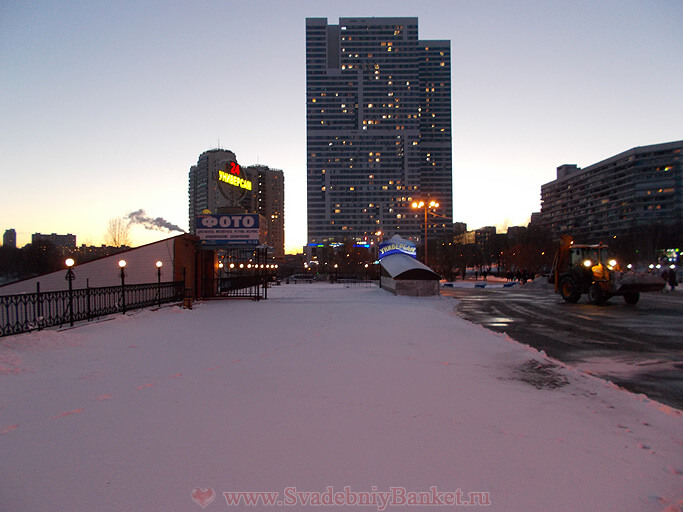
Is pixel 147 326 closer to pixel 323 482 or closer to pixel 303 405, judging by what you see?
pixel 303 405

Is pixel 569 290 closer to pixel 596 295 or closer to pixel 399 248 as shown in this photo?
pixel 596 295

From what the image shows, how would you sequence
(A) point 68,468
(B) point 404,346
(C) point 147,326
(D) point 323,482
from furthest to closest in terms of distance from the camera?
(C) point 147,326
(B) point 404,346
(A) point 68,468
(D) point 323,482

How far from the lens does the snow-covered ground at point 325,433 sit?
3.12 meters

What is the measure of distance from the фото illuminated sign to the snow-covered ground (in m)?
18.3

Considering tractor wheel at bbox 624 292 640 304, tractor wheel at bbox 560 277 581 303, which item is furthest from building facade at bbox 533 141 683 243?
tractor wheel at bbox 624 292 640 304

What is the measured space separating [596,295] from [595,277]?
1.16 m

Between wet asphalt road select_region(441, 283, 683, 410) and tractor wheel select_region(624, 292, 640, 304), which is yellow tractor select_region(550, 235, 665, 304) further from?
wet asphalt road select_region(441, 283, 683, 410)

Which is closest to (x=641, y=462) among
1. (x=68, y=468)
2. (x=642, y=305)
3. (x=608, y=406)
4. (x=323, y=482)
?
(x=608, y=406)

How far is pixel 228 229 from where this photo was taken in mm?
21344

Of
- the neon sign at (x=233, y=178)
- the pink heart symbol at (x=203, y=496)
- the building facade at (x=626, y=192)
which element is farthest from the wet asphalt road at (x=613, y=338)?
the building facade at (x=626, y=192)

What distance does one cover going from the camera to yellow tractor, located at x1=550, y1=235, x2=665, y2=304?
19203 millimetres

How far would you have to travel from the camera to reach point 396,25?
184 m

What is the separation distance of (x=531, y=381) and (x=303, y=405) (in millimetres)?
3954

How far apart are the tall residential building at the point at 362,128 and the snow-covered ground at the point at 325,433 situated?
164m
